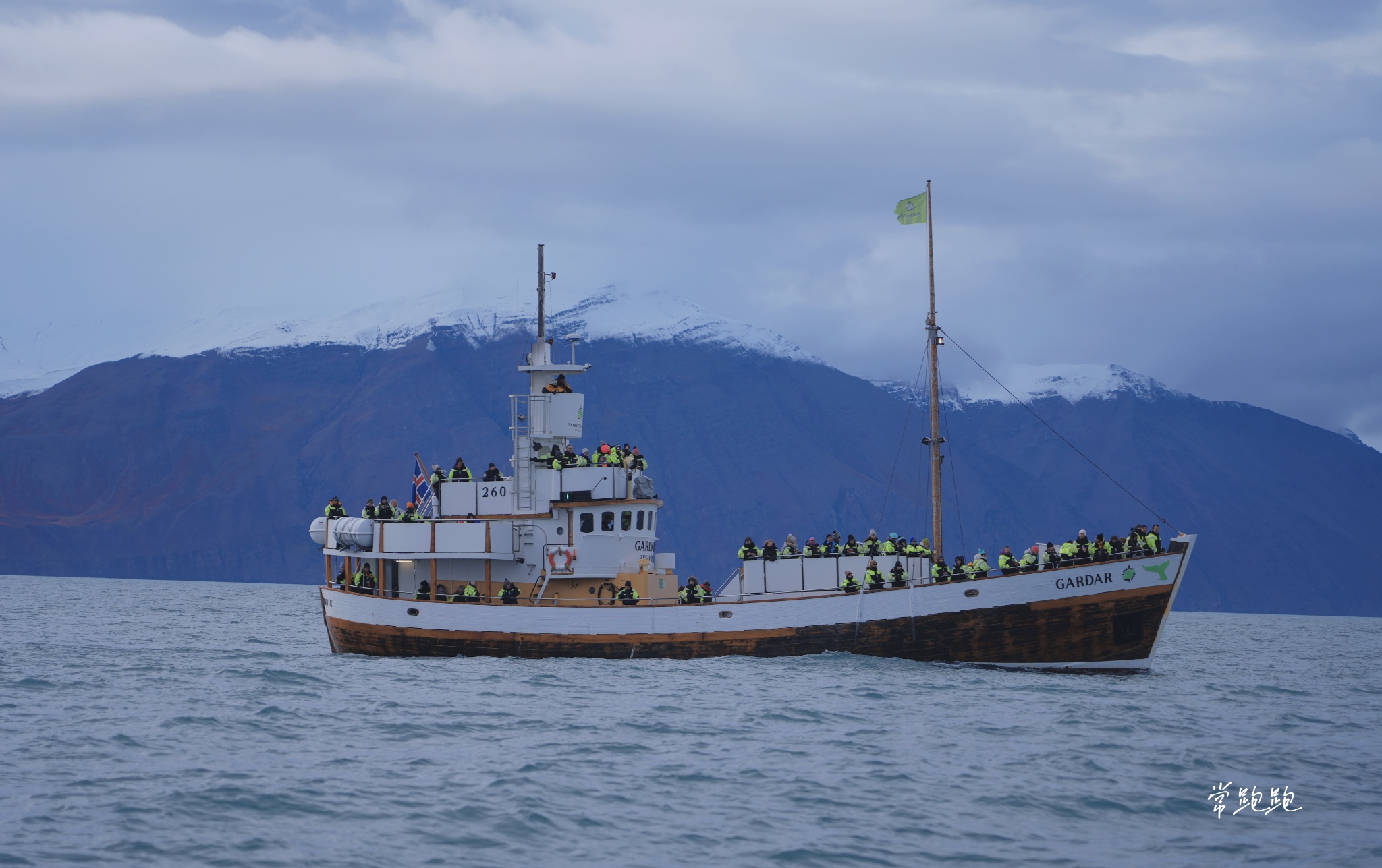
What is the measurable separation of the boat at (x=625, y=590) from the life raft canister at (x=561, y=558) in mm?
42

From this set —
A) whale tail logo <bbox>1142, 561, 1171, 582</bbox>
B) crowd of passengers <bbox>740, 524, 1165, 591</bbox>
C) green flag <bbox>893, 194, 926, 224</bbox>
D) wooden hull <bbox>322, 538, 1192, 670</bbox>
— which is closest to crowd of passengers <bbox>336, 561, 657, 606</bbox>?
wooden hull <bbox>322, 538, 1192, 670</bbox>

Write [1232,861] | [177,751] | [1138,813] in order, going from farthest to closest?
[177,751], [1138,813], [1232,861]

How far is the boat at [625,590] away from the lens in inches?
1506

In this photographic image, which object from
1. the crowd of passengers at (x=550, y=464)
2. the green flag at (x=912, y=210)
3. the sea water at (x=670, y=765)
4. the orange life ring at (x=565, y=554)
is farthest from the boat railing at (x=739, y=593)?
the green flag at (x=912, y=210)

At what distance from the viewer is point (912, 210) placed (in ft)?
156

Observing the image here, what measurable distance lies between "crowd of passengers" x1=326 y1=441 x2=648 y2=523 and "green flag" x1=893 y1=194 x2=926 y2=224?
1294 centimetres

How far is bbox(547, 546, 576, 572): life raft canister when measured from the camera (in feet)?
138

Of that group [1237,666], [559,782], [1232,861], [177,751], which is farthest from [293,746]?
[1237,666]

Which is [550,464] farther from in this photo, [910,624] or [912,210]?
[912,210]

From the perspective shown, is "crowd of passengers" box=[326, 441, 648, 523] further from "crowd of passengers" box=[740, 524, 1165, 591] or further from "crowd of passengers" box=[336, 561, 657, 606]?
"crowd of passengers" box=[740, 524, 1165, 591]

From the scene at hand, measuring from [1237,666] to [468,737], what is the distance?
40.7 m

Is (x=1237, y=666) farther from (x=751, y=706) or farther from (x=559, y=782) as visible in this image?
(x=559, y=782)

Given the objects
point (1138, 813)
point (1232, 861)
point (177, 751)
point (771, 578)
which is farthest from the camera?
point (771, 578)

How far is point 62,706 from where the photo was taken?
1206 inches
